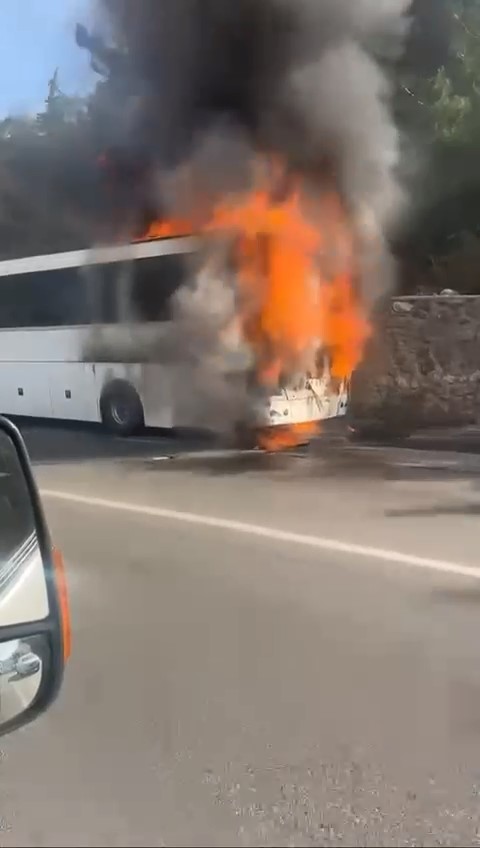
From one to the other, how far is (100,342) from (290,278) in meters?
2.13

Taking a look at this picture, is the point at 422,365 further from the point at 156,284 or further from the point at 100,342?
the point at 100,342

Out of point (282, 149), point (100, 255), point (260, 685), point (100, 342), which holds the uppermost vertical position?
point (282, 149)

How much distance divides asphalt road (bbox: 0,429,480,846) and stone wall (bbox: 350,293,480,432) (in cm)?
472

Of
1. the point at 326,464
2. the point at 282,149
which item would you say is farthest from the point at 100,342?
the point at 282,149

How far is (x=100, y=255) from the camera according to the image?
9.53 metres

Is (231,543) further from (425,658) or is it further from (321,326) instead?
(321,326)

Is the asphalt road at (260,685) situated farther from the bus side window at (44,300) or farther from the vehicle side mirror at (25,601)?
the bus side window at (44,300)

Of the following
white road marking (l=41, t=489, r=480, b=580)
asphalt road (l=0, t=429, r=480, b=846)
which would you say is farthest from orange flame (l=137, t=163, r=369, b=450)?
asphalt road (l=0, t=429, r=480, b=846)

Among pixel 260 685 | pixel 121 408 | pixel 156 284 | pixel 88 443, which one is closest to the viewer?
pixel 260 685

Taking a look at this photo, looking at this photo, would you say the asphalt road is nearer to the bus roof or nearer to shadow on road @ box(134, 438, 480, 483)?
shadow on road @ box(134, 438, 480, 483)

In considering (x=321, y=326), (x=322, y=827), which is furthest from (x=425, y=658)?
(x=321, y=326)

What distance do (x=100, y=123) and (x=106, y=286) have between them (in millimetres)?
3417

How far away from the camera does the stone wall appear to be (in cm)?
1036

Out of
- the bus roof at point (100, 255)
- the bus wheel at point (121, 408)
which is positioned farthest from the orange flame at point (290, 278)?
the bus wheel at point (121, 408)
